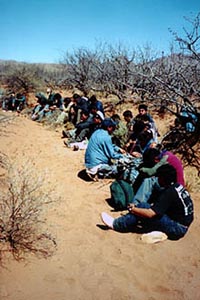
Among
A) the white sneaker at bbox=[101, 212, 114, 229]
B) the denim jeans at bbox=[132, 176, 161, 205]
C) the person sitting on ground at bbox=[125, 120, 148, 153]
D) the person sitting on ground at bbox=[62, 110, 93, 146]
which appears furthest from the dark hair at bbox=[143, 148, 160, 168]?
the person sitting on ground at bbox=[62, 110, 93, 146]

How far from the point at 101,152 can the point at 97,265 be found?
2811 millimetres

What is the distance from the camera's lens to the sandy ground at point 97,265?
320 cm

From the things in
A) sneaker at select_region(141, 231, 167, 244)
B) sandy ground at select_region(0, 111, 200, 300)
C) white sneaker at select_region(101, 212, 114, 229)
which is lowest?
sandy ground at select_region(0, 111, 200, 300)

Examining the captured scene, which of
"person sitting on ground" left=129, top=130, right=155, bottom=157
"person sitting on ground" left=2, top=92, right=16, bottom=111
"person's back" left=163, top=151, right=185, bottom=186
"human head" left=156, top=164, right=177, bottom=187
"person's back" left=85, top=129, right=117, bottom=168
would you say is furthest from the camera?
"person sitting on ground" left=2, top=92, right=16, bottom=111

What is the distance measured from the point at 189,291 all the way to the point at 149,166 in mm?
2281

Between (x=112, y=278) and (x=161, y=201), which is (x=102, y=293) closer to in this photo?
(x=112, y=278)

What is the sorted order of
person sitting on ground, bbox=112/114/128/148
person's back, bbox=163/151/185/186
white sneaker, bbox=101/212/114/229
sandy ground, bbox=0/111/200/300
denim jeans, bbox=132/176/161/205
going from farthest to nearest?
1. person sitting on ground, bbox=112/114/128/148
2. person's back, bbox=163/151/185/186
3. denim jeans, bbox=132/176/161/205
4. white sneaker, bbox=101/212/114/229
5. sandy ground, bbox=0/111/200/300

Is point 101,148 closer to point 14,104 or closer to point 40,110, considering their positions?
point 40,110

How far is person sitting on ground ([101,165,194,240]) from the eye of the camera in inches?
152

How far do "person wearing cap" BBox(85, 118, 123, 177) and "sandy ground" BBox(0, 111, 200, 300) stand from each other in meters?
0.87

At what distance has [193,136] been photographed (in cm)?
742

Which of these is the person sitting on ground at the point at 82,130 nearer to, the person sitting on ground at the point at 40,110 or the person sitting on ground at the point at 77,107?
the person sitting on ground at the point at 77,107

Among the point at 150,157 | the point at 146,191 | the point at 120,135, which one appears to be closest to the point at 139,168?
the point at 150,157

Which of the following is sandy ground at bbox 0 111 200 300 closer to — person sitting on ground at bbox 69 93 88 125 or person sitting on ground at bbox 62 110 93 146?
person sitting on ground at bbox 62 110 93 146
